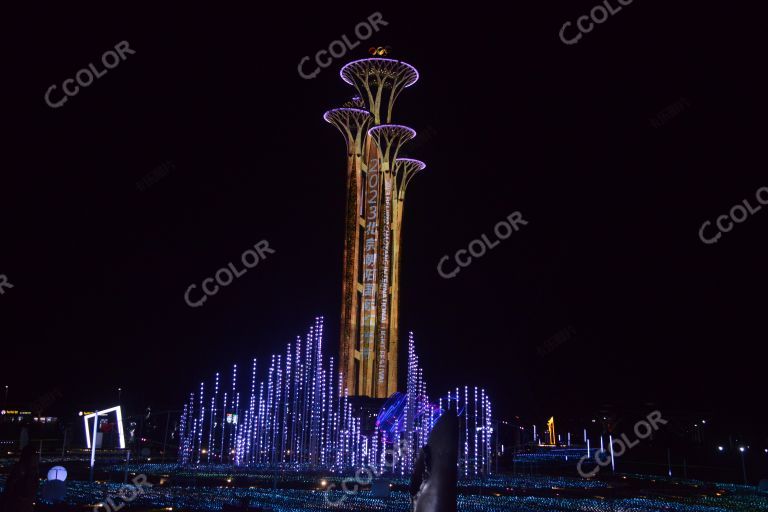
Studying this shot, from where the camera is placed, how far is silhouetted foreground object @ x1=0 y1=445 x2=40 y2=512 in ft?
21.7

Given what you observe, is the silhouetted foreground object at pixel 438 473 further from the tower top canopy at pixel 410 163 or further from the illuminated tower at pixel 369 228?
the tower top canopy at pixel 410 163

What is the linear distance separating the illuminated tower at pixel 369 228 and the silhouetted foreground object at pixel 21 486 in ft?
71.2

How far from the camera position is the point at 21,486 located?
6613 millimetres

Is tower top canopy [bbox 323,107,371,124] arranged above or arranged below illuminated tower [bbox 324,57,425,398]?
above

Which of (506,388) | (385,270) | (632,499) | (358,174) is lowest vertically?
(632,499)

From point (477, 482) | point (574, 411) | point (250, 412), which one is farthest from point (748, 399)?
point (250, 412)

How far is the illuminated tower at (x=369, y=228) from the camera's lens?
2816 centimetres

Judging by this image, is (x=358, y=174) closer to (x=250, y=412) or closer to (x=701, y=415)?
(x=250, y=412)

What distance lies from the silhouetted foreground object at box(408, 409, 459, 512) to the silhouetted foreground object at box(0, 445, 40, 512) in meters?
3.48

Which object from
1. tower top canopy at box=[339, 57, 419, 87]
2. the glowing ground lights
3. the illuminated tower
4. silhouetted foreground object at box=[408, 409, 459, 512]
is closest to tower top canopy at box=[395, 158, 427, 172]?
the illuminated tower

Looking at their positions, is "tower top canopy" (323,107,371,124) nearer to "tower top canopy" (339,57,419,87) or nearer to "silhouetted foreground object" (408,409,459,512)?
"tower top canopy" (339,57,419,87)

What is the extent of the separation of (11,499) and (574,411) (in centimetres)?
3035

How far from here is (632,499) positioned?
12.6 meters

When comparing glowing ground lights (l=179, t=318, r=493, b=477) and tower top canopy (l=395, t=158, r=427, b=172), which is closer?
glowing ground lights (l=179, t=318, r=493, b=477)
